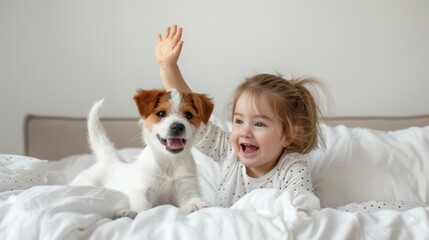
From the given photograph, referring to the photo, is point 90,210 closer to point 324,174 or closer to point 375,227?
point 375,227

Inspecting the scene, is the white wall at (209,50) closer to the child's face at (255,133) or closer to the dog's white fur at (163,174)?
the child's face at (255,133)

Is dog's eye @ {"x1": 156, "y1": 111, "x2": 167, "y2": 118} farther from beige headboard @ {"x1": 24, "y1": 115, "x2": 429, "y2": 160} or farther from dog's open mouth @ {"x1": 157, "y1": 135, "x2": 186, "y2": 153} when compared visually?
beige headboard @ {"x1": 24, "y1": 115, "x2": 429, "y2": 160}

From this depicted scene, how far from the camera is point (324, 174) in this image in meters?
1.53

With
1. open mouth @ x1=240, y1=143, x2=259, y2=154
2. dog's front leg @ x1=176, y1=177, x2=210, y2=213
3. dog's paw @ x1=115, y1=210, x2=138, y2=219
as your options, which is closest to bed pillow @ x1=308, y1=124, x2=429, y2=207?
open mouth @ x1=240, y1=143, x2=259, y2=154

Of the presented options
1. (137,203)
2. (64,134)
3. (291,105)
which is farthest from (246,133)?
(64,134)

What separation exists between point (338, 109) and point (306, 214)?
49.3 inches

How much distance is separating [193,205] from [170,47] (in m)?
0.46

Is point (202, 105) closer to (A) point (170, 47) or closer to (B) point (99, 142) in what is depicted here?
(A) point (170, 47)

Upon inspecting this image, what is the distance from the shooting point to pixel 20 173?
1309 millimetres

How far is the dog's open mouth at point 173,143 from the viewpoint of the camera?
118 centimetres

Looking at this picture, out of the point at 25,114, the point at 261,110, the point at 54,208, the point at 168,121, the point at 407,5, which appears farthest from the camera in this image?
the point at 25,114

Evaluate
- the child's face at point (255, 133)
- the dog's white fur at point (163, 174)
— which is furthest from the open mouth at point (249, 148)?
the dog's white fur at point (163, 174)

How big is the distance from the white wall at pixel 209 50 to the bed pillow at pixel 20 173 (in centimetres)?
84

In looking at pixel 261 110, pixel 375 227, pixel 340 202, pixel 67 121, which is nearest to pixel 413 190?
pixel 340 202
